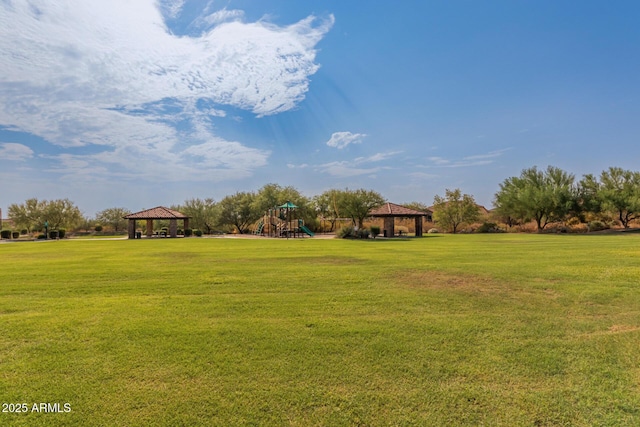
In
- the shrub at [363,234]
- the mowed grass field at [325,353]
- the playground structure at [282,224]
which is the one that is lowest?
the mowed grass field at [325,353]

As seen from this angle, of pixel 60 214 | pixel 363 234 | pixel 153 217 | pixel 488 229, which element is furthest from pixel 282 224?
pixel 60 214

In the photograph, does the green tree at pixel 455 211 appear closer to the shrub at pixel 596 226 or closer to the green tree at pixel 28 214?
the shrub at pixel 596 226

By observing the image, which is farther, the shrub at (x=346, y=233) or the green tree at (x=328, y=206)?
the green tree at (x=328, y=206)

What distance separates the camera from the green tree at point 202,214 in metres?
43.6

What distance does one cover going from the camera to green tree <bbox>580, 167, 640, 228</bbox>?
3422 cm

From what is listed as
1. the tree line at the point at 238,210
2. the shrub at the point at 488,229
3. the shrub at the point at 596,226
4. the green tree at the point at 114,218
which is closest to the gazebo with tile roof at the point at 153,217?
the tree line at the point at 238,210

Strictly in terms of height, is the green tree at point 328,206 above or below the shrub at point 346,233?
above

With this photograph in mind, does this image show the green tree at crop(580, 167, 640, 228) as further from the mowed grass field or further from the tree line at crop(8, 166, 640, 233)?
the mowed grass field

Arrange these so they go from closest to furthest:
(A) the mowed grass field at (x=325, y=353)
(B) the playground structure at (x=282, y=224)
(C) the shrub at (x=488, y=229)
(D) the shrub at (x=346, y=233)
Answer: (A) the mowed grass field at (x=325, y=353) → (D) the shrub at (x=346, y=233) → (B) the playground structure at (x=282, y=224) → (C) the shrub at (x=488, y=229)

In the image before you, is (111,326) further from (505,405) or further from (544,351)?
(544,351)

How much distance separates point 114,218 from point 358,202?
33386mm

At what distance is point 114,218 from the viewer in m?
48.4

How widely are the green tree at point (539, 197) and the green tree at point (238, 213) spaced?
96.5 feet

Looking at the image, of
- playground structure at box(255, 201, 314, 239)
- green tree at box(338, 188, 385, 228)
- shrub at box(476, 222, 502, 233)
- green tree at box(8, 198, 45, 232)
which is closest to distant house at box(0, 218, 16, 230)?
green tree at box(8, 198, 45, 232)
